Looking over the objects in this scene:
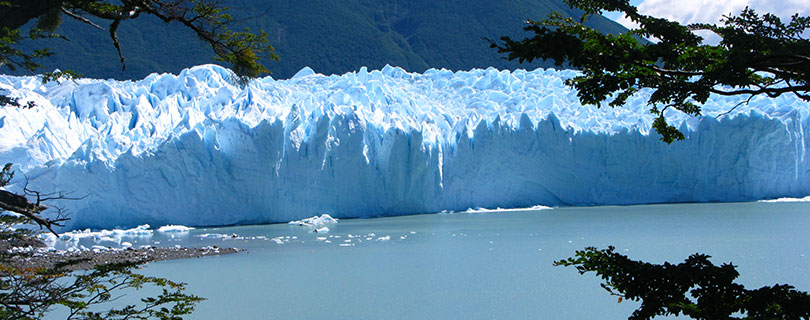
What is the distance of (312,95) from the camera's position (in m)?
19.5

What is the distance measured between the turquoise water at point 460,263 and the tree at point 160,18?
335 cm

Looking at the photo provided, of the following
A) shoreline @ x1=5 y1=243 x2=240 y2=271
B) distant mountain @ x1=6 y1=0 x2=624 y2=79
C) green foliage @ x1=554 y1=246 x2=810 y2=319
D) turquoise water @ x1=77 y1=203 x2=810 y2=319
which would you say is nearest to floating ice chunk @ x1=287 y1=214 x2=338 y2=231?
turquoise water @ x1=77 y1=203 x2=810 y2=319

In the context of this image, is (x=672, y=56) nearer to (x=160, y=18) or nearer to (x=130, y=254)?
(x=160, y=18)

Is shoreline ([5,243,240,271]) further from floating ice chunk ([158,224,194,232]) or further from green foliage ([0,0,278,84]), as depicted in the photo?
green foliage ([0,0,278,84])

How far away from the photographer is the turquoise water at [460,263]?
6.02 meters

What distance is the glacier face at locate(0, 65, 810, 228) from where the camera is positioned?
588 inches

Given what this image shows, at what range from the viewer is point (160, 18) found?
2670 mm

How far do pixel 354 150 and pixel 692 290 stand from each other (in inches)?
573

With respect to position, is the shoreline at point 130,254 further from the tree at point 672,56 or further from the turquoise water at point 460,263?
the tree at point 672,56

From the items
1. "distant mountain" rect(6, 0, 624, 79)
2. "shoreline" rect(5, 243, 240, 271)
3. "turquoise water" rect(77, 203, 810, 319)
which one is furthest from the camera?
"distant mountain" rect(6, 0, 624, 79)

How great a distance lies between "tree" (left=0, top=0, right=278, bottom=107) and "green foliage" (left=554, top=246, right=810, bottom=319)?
167cm

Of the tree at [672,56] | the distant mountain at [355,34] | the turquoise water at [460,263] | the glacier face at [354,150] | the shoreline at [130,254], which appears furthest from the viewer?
the distant mountain at [355,34]

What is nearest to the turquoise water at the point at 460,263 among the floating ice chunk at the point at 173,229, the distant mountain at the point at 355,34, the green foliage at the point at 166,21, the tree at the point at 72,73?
the floating ice chunk at the point at 173,229

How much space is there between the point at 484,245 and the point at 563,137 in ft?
30.1
